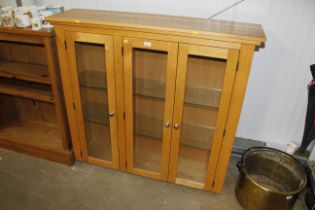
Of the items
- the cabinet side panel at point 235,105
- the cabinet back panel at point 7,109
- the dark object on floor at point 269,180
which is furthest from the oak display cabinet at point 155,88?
the cabinet back panel at point 7,109

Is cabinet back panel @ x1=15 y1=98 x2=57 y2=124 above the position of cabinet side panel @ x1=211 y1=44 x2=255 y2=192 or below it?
below

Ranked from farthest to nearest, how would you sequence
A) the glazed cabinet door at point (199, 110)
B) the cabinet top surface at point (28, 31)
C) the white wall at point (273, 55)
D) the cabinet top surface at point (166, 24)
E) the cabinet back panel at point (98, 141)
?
1. the cabinet back panel at point (98, 141)
2. the white wall at point (273, 55)
3. the cabinet top surface at point (28, 31)
4. the glazed cabinet door at point (199, 110)
5. the cabinet top surface at point (166, 24)

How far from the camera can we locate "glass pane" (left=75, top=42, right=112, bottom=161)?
69.2 inches

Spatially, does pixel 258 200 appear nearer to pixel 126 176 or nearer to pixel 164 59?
pixel 126 176

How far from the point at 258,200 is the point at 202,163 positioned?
0.50 metres

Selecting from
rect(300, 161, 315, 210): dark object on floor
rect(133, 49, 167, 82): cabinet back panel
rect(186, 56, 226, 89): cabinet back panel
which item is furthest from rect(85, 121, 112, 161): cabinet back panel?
rect(300, 161, 315, 210): dark object on floor

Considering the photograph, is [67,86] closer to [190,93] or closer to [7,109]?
[190,93]

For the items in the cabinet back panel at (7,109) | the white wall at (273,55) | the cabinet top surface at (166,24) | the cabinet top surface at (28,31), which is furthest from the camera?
the cabinet back panel at (7,109)

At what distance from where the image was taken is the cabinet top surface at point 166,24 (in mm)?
1354

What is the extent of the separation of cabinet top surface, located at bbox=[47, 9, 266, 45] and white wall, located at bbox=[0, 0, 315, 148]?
0.22m

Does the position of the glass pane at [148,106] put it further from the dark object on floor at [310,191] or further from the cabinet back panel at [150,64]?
the dark object on floor at [310,191]

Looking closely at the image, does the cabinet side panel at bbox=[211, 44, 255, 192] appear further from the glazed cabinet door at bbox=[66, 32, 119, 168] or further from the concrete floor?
the glazed cabinet door at bbox=[66, 32, 119, 168]

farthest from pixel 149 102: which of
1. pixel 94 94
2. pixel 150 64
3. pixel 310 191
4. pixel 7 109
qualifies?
pixel 7 109

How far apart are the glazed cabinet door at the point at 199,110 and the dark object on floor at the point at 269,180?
249mm
